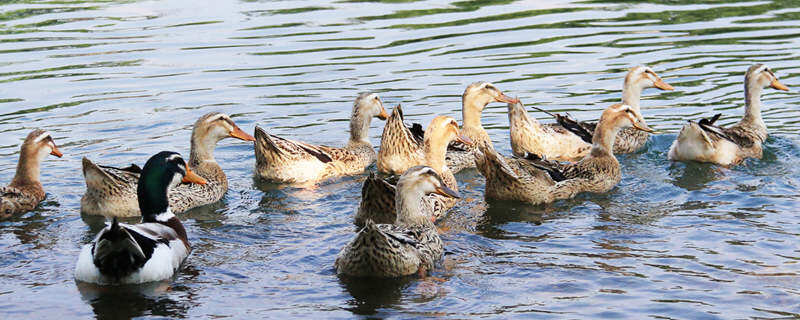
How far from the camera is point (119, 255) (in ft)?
29.9

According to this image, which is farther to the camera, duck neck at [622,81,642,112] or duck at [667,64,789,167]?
duck neck at [622,81,642,112]

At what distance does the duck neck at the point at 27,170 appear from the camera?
12.5 metres

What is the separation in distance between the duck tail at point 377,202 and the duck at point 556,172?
4.92ft

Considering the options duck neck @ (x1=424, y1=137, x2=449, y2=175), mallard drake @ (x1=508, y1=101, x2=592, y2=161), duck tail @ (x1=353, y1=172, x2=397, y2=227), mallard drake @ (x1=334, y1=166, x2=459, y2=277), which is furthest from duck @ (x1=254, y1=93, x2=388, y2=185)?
mallard drake @ (x1=334, y1=166, x2=459, y2=277)

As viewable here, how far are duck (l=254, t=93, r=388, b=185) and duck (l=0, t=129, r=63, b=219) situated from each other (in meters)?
2.49

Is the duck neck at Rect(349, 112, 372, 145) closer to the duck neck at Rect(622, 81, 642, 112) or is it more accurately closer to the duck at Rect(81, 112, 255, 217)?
the duck at Rect(81, 112, 255, 217)

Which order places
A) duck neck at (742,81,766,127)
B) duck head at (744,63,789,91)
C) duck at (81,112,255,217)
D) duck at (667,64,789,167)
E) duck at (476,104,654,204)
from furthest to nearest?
duck head at (744,63,789,91) < duck neck at (742,81,766,127) < duck at (667,64,789,167) < duck at (476,104,654,204) < duck at (81,112,255,217)

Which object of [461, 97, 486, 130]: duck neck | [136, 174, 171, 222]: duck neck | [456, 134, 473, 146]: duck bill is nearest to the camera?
[136, 174, 171, 222]: duck neck

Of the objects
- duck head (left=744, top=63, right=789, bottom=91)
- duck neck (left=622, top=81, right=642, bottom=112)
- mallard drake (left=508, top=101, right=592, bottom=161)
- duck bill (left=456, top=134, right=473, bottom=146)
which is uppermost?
duck head (left=744, top=63, right=789, bottom=91)

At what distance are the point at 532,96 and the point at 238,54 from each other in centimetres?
604

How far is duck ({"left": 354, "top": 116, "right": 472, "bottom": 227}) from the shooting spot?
1096cm

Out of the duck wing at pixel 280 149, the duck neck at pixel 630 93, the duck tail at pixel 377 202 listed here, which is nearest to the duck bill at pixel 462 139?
the duck wing at pixel 280 149

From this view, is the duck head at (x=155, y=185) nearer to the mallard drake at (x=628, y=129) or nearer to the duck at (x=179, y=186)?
the duck at (x=179, y=186)

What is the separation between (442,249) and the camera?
9984 millimetres
